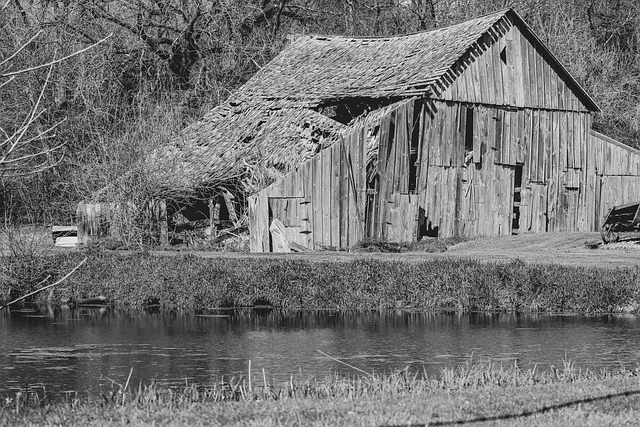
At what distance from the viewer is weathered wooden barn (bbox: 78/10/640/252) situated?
33688 millimetres

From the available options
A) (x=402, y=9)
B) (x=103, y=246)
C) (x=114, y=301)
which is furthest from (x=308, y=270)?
(x=402, y=9)

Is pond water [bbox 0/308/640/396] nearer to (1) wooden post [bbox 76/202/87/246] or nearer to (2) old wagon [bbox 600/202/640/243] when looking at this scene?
(2) old wagon [bbox 600/202/640/243]

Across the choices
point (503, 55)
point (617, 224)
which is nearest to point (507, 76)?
point (503, 55)

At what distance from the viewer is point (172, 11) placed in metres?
47.6

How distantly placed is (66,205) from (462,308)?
1967 centimetres

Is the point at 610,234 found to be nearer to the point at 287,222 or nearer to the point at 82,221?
the point at 287,222

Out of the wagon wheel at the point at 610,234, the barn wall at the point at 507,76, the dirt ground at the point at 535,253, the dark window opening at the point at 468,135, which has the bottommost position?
the dirt ground at the point at 535,253

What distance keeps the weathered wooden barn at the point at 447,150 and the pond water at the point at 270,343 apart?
29.1 ft

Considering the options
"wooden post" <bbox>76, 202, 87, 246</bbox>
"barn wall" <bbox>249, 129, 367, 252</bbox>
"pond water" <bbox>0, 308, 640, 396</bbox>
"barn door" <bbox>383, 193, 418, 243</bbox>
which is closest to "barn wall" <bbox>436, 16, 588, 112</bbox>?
"barn door" <bbox>383, 193, 418, 243</bbox>

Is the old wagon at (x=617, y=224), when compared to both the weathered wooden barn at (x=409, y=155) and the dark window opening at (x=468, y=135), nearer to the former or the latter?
the weathered wooden barn at (x=409, y=155)

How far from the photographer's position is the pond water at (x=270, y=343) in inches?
666

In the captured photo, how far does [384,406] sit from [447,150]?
2500 centimetres

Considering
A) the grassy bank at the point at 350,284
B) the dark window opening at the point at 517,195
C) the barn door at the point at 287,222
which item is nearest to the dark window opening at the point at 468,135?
the dark window opening at the point at 517,195

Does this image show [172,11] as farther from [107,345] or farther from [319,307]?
[107,345]
